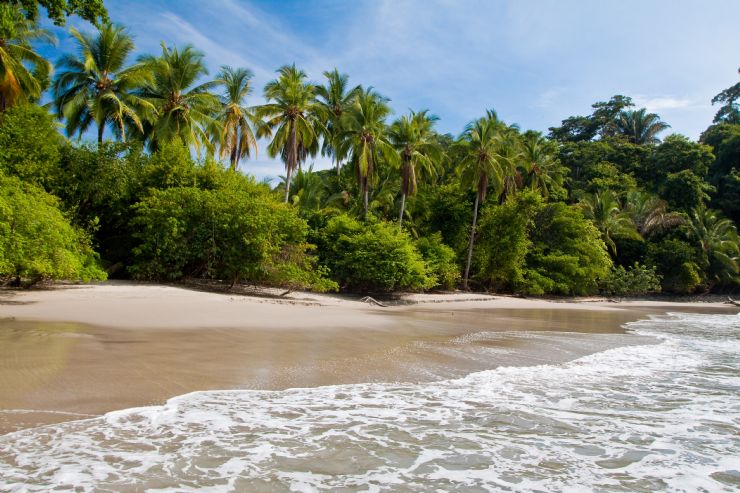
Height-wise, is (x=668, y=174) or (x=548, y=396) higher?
(x=668, y=174)

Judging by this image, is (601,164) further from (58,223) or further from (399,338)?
(58,223)

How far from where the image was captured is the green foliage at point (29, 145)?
14461mm

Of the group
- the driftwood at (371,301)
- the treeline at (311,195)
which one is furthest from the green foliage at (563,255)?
the driftwood at (371,301)

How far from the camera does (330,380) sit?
5719 millimetres

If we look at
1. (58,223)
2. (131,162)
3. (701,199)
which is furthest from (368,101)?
(701,199)

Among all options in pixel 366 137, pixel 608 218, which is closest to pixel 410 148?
pixel 366 137

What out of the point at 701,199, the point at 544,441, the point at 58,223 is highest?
the point at 701,199

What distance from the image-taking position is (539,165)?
3450cm

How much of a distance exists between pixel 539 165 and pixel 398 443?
111 feet

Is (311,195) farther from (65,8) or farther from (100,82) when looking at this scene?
(65,8)

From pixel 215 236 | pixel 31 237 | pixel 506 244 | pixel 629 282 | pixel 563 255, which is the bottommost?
pixel 629 282

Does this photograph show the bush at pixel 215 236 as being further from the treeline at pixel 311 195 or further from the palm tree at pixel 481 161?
the palm tree at pixel 481 161

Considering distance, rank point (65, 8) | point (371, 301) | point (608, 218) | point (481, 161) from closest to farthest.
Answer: point (65, 8) < point (371, 301) < point (481, 161) < point (608, 218)

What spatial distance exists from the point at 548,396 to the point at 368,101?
913 inches
